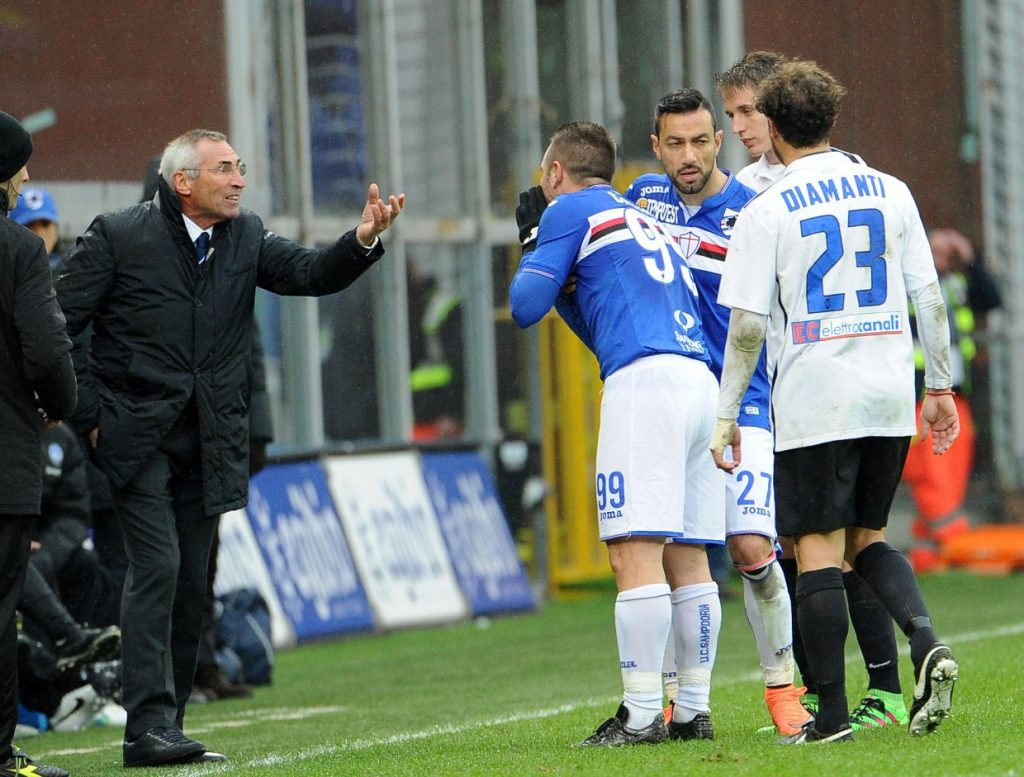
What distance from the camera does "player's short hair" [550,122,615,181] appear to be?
6.32 m

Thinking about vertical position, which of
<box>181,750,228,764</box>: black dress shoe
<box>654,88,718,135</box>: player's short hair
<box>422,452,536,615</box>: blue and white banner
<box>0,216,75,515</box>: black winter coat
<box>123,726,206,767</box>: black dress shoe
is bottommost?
<box>422,452,536,615</box>: blue and white banner

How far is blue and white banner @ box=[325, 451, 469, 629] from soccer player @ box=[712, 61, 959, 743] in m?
7.06

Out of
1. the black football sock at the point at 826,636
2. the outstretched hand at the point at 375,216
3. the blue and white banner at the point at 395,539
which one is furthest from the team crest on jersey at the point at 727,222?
the blue and white banner at the point at 395,539

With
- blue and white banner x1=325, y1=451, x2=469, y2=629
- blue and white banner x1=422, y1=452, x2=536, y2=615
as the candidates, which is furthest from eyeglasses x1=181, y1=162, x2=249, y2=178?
blue and white banner x1=422, y1=452, x2=536, y2=615

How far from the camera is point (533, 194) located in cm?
639

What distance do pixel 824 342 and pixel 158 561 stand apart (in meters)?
2.43

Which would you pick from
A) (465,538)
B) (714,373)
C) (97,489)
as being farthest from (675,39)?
(714,373)

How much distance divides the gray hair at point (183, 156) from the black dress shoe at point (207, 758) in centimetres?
199

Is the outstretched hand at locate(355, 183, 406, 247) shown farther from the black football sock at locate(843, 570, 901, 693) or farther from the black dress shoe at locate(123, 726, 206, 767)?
the black football sock at locate(843, 570, 901, 693)

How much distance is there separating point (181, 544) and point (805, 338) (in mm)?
2465

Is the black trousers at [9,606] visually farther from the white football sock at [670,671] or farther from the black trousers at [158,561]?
the white football sock at [670,671]

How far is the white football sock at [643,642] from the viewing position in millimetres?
6027

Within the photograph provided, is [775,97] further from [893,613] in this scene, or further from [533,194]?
[893,613]

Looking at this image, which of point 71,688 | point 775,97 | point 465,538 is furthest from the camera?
point 465,538
